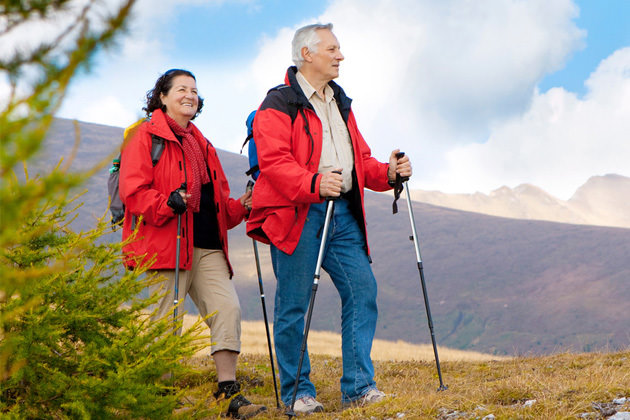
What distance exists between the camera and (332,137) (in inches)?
217

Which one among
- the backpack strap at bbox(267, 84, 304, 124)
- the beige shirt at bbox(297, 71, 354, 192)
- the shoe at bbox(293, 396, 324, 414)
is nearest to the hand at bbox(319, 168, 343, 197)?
the beige shirt at bbox(297, 71, 354, 192)

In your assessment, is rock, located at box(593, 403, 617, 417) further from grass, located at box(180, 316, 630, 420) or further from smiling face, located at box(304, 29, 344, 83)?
smiling face, located at box(304, 29, 344, 83)

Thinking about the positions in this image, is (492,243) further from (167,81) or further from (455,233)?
(167,81)

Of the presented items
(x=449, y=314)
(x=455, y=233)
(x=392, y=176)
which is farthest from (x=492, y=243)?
(x=392, y=176)

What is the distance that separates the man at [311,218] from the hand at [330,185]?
19cm

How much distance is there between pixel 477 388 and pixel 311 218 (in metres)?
1.86

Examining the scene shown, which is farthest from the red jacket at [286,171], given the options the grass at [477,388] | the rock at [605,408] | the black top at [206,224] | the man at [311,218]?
the rock at [605,408]

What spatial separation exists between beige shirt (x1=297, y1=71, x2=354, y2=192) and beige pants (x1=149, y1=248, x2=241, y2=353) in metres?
1.28

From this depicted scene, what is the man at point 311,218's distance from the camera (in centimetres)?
525

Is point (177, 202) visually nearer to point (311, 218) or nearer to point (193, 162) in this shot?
point (193, 162)

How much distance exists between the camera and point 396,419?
4.45m

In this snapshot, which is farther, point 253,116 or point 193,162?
point 253,116

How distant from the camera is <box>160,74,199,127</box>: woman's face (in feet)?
18.8

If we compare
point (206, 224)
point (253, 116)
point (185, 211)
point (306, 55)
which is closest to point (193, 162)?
point (185, 211)
